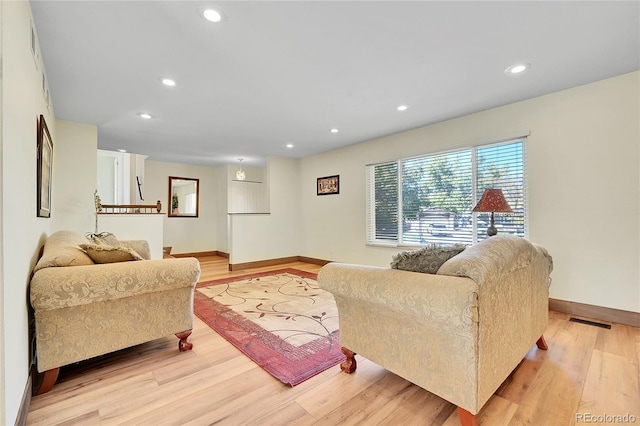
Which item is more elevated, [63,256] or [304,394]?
[63,256]

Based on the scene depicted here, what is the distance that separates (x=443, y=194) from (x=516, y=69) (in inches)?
69.2

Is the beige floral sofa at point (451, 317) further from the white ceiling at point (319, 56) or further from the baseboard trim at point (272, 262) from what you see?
the baseboard trim at point (272, 262)

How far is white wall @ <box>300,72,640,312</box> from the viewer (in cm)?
254

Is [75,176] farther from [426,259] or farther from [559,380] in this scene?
[559,380]

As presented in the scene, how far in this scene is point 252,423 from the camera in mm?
1389

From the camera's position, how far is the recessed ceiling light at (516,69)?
2.38 m

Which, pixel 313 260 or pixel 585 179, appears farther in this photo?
pixel 313 260

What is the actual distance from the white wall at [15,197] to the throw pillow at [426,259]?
5.60ft

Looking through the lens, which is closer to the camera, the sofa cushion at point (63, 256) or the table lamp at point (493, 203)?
the sofa cushion at point (63, 256)

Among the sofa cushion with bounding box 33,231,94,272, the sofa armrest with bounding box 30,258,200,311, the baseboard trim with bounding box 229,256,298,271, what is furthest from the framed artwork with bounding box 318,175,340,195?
the sofa cushion with bounding box 33,231,94,272

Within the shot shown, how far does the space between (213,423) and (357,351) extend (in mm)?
862

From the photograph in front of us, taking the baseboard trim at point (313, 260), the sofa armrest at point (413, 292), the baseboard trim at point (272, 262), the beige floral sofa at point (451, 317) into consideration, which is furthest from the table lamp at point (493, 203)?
the baseboard trim at point (313, 260)

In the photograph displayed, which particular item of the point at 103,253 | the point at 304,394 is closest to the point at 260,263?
the point at 103,253

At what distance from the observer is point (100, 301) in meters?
1.74
